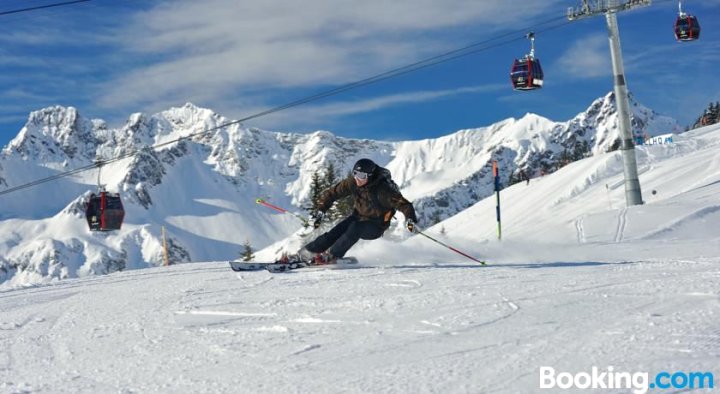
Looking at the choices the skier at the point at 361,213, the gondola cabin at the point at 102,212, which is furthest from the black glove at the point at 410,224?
the gondola cabin at the point at 102,212

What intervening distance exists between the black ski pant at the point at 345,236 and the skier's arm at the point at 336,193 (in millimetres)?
416

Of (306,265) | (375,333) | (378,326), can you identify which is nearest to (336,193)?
(306,265)

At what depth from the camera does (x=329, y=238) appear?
11625mm

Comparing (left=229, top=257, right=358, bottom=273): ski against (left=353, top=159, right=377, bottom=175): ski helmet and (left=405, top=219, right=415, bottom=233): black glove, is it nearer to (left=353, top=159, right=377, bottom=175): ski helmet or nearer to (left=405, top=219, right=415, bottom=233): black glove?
(left=405, top=219, right=415, bottom=233): black glove

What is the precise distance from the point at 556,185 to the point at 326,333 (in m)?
32.1

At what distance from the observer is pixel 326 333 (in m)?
5.69

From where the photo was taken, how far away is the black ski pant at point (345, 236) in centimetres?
1145

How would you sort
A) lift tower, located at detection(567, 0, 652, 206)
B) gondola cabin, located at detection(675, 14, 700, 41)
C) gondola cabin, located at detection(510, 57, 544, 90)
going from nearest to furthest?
lift tower, located at detection(567, 0, 652, 206) < gondola cabin, located at detection(510, 57, 544, 90) < gondola cabin, located at detection(675, 14, 700, 41)

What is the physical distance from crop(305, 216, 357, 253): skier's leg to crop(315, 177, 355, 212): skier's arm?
0.38 m

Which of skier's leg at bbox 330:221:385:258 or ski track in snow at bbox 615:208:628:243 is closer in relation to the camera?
skier's leg at bbox 330:221:385:258

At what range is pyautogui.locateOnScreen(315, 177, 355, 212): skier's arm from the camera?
38.2ft

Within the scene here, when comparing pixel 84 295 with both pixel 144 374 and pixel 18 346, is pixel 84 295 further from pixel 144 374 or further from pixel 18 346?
pixel 144 374

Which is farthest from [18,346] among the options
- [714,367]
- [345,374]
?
[714,367]

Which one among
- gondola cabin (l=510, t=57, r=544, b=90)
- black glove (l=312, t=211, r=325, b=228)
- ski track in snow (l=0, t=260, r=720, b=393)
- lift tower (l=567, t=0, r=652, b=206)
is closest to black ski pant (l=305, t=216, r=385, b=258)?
black glove (l=312, t=211, r=325, b=228)
